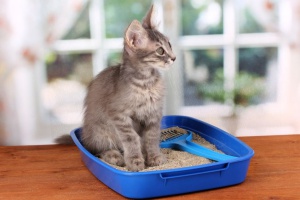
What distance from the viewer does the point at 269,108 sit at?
1.89 meters

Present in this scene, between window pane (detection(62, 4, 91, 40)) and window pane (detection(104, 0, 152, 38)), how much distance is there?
78 millimetres

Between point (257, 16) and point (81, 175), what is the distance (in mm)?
965

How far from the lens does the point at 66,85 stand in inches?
72.2

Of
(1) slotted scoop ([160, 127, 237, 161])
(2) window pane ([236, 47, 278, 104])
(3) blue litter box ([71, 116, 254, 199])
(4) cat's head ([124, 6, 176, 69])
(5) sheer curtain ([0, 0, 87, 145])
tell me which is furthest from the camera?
(2) window pane ([236, 47, 278, 104])

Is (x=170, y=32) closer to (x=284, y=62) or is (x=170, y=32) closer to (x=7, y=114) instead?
(x=284, y=62)

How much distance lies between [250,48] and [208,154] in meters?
0.62

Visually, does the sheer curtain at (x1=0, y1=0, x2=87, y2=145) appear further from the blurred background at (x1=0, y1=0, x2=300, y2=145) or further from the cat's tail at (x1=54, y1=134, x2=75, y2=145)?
the cat's tail at (x1=54, y1=134, x2=75, y2=145)

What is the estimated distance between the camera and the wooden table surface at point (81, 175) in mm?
1258

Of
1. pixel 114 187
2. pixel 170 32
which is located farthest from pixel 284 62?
pixel 114 187

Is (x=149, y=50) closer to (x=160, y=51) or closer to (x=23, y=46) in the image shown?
(x=160, y=51)

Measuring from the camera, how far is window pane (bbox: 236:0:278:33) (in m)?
1.78

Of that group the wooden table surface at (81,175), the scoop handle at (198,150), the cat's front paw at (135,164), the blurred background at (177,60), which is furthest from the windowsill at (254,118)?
the cat's front paw at (135,164)

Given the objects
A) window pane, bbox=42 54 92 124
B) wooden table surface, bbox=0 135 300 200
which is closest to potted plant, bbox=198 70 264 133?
wooden table surface, bbox=0 135 300 200

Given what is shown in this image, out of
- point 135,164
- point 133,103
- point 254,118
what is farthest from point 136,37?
point 254,118
